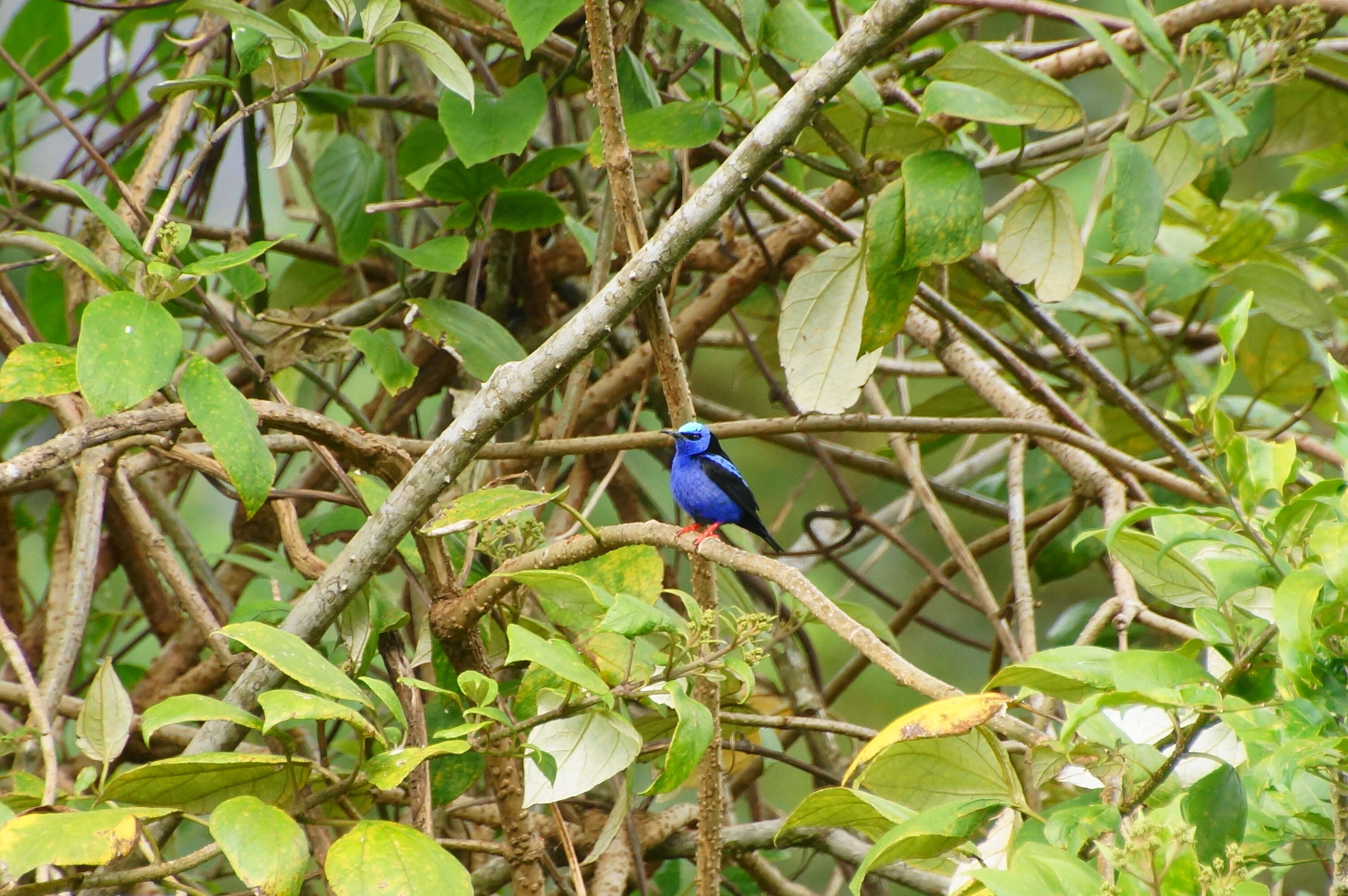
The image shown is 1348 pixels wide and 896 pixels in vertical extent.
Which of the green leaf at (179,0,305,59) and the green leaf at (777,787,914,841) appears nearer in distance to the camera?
the green leaf at (777,787,914,841)

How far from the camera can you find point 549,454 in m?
2.87

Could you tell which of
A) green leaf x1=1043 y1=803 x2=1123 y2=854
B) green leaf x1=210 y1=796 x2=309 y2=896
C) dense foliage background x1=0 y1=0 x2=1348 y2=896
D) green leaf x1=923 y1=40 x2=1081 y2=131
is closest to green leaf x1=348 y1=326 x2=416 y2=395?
dense foliage background x1=0 y1=0 x2=1348 y2=896

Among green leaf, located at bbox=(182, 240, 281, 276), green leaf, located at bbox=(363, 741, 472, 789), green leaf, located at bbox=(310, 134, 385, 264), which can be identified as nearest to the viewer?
green leaf, located at bbox=(363, 741, 472, 789)

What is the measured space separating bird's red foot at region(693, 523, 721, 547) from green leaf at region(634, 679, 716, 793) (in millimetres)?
421

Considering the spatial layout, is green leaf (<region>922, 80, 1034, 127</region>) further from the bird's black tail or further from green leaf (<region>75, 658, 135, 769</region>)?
the bird's black tail

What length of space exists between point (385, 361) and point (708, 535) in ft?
2.84

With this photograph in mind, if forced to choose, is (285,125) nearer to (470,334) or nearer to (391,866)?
(470,334)

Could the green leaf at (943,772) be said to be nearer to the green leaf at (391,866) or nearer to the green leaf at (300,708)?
the green leaf at (391,866)

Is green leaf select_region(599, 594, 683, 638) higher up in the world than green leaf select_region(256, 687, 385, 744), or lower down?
higher up

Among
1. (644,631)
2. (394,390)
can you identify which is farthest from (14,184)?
(644,631)

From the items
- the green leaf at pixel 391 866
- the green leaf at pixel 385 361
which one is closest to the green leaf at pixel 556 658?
the green leaf at pixel 391 866

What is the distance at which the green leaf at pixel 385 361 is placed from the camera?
2.77 metres

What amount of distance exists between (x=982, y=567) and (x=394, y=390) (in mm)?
4733

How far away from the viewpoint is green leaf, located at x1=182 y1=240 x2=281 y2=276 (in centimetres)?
208
